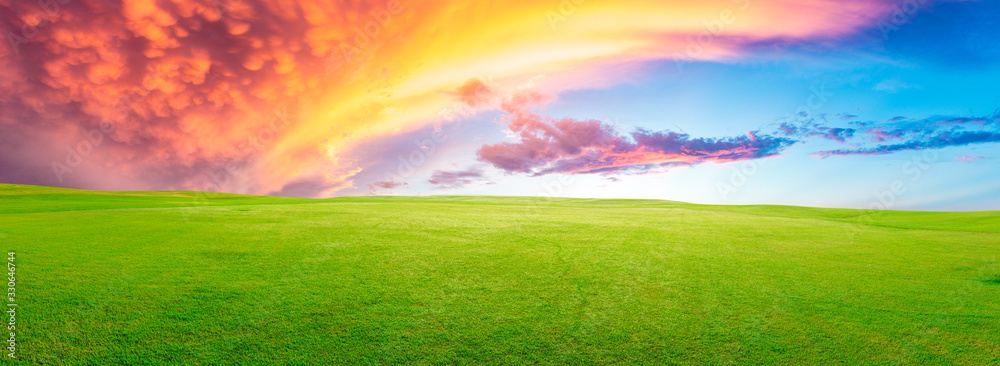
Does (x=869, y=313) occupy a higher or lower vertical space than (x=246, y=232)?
lower

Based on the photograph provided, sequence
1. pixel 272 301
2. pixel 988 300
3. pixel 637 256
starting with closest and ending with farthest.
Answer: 1. pixel 272 301
2. pixel 988 300
3. pixel 637 256

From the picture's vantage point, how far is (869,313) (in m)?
6.18

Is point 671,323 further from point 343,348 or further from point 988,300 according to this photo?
point 988,300

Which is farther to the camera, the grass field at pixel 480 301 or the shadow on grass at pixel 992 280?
the shadow on grass at pixel 992 280

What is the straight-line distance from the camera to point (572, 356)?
4.70m

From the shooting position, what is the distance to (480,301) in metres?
6.00

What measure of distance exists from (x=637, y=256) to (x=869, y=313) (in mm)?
3879

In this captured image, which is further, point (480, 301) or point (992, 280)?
point (992, 280)

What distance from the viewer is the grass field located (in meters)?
4.73

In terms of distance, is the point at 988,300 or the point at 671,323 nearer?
the point at 671,323

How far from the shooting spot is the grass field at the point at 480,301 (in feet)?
15.5

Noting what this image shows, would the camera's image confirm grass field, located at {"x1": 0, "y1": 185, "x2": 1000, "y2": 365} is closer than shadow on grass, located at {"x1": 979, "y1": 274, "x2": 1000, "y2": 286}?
Yes

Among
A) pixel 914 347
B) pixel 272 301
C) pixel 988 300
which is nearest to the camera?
pixel 914 347

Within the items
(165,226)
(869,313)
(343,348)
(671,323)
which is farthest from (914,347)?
(165,226)
